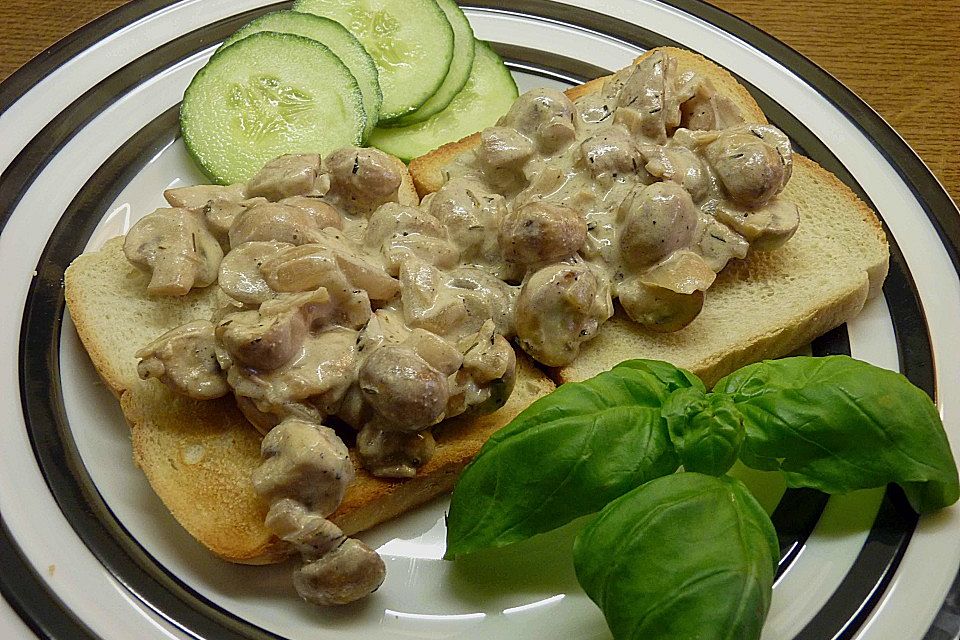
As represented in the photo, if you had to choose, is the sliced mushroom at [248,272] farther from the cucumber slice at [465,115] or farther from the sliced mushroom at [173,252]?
the cucumber slice at [465,115]

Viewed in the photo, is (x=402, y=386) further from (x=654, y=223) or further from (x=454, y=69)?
(x=454, y=69)

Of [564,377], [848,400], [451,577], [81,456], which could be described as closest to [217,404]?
[81,456]

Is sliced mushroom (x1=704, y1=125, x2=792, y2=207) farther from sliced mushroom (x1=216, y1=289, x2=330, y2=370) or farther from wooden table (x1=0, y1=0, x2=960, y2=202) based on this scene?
sliced mushroom (x1=216, y1=289, x2=330, y2=370)

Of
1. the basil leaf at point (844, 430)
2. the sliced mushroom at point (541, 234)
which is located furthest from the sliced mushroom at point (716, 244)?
the basil leaf at point (844, 430)

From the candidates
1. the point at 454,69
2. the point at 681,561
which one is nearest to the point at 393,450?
the point at 681,561

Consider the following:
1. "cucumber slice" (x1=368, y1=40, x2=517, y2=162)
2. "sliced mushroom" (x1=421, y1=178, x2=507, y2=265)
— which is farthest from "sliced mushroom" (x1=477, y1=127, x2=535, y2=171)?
"cucumber slice" (x1=368, y1=40, x2=517, y2=162)

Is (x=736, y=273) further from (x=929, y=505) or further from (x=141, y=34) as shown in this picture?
(x=141, y=34)
